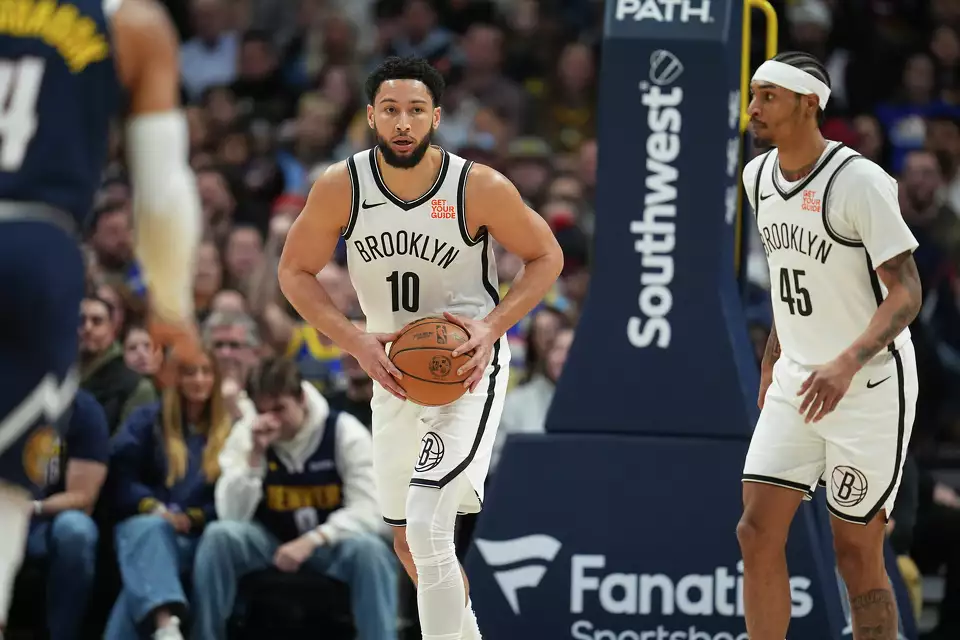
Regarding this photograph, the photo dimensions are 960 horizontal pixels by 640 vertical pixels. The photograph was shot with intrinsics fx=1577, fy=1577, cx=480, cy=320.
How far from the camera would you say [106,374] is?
825 centimetres

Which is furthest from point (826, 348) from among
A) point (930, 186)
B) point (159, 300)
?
point (930, 186)

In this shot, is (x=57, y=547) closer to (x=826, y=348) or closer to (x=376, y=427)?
(x=376, y=427)

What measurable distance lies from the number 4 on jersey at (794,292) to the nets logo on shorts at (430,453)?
1.37 m

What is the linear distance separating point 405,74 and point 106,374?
10.9 feet

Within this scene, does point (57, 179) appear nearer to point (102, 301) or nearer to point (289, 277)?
point (289, 277)

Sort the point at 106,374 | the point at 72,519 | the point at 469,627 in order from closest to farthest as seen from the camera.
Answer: the point at 469,627
the point at 72,519
the point at 106,374

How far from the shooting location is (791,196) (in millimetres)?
5707

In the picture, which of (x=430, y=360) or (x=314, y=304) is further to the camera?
(x=314, y=304)

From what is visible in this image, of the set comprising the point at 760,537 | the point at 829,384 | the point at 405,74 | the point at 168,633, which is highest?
the point at 405,74

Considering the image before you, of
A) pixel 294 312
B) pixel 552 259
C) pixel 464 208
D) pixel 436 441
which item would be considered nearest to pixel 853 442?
pixel 552 259

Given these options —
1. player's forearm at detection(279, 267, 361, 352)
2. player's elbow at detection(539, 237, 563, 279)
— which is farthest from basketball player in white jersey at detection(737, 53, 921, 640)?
player's forearm at detection(279, 267, 361, 352)

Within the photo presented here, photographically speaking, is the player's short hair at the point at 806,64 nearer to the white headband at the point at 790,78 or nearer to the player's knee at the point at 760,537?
the white headband at the point at 790,78

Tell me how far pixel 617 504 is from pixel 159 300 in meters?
3.52

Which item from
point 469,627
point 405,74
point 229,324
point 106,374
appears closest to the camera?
point 405,74
